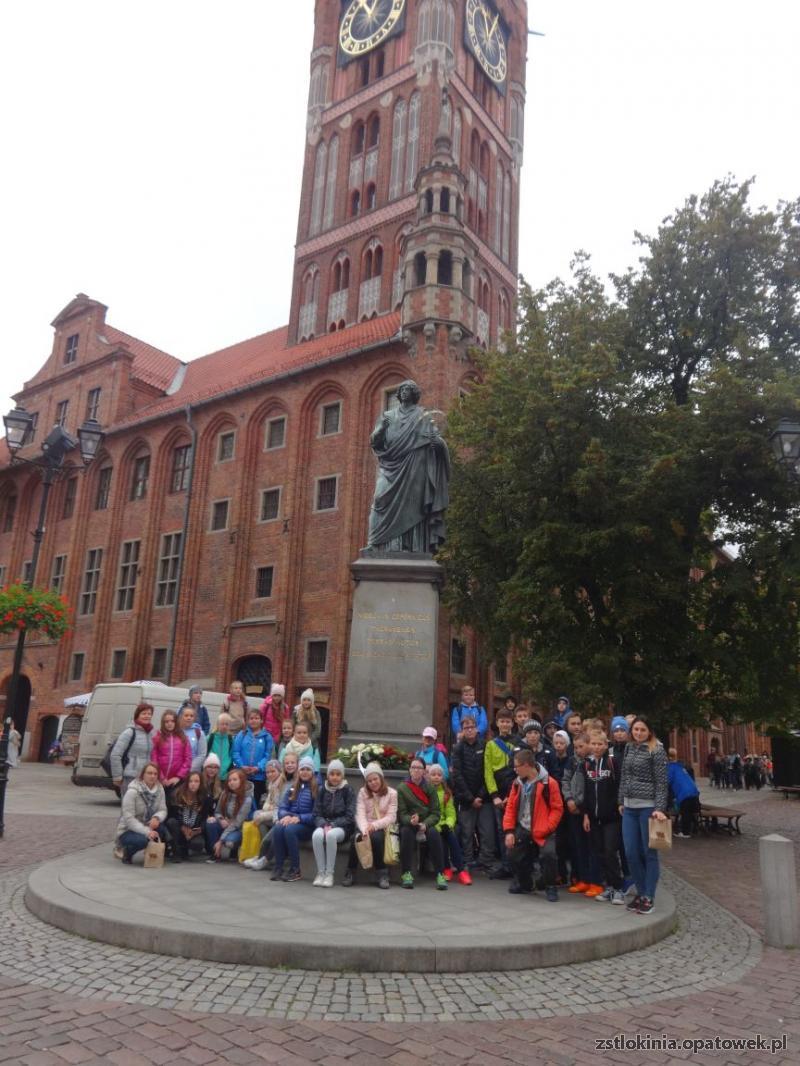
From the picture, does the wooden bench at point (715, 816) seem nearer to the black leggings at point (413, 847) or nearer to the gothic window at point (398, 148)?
the black leggings at point (413, 847)

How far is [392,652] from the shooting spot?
985cm

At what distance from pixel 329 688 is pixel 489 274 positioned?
66.1 feet

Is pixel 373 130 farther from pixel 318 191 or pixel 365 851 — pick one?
pixel 365 851

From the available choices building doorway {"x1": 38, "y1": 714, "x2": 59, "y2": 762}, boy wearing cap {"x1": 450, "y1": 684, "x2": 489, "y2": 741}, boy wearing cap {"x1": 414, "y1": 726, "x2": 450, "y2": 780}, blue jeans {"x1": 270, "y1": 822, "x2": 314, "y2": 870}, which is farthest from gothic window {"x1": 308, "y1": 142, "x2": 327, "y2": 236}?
blue jeans {"x1": 270, "y1": 822, "x2": 314, "y2": 870}

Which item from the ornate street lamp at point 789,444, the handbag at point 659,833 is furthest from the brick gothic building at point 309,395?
the handbag at point 659,833

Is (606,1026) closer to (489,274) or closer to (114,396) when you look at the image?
(489,274)

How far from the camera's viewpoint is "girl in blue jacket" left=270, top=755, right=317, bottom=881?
762cm

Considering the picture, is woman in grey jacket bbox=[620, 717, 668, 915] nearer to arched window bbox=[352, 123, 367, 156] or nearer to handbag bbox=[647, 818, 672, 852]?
handbag bbox=[647, 818, 672, 852]

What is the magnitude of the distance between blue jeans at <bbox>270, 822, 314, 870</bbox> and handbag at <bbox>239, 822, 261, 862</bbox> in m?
0.70

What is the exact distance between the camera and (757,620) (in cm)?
1686

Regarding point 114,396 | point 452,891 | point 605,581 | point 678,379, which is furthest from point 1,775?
point 114,396

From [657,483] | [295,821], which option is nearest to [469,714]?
[295,821]

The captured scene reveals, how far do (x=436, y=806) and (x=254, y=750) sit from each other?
2451 millimetres

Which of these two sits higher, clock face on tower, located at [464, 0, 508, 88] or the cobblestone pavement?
clock face on tower, located at [464, 0, 508, 88]
